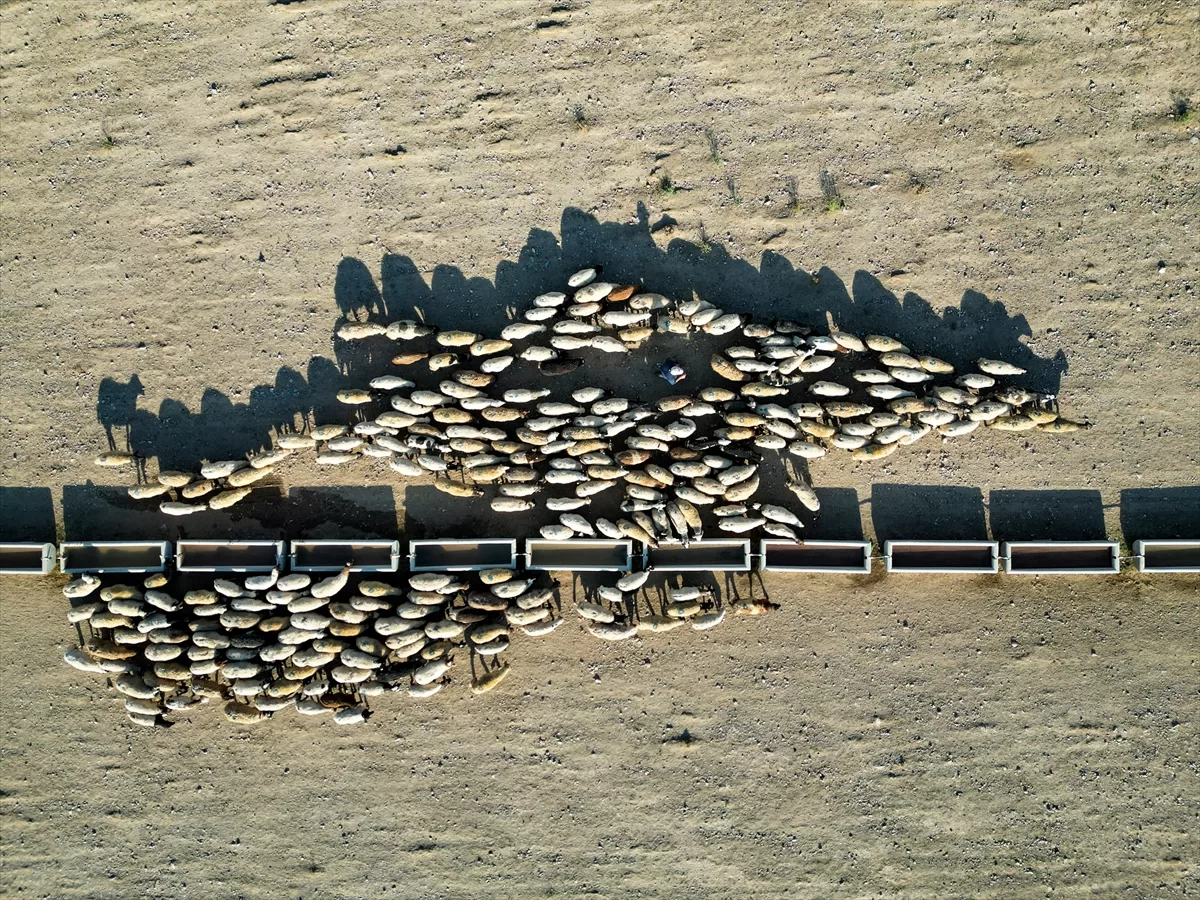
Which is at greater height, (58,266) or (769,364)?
(58,266)

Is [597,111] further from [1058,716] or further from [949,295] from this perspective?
[1058,716]

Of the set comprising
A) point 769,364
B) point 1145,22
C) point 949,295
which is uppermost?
point 1145,22

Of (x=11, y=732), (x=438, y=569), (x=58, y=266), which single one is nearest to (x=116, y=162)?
(x=58, y=266)

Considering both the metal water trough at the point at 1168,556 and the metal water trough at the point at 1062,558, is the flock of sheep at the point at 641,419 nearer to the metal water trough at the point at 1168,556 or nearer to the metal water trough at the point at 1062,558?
the metal water trough at the point at 1062,558

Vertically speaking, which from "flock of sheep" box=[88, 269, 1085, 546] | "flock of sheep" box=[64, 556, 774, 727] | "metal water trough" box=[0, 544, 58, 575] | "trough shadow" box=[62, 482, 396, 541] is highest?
"flock of sheep" box=[88, 269, 1085, 546]

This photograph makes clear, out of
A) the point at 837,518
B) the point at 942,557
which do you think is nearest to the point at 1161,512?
the point at 942,557

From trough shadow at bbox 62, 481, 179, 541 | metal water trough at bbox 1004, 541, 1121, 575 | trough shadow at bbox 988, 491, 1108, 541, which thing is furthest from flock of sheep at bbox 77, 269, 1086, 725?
metal water trough at bbox 1004, 541, 1121, 575

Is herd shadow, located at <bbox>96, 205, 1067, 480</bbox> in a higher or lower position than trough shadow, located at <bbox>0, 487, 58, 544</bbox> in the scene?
higher

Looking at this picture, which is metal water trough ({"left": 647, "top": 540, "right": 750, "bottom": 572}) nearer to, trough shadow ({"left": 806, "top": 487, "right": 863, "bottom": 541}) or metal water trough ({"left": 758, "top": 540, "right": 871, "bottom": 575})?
metal water trough ({"left": 758, "top": 540, "right": 871, "bottom": 575})
